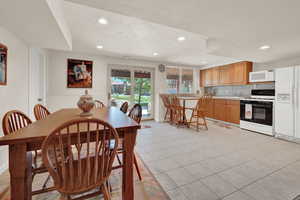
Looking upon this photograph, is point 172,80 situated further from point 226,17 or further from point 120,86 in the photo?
point 226,17

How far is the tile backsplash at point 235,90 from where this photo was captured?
4.27 meters

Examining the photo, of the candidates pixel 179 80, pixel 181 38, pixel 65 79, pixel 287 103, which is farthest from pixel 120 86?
pixel 287 103

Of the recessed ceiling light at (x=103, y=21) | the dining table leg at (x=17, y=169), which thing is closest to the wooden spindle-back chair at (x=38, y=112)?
the dining table leg at (x=17, y=169)

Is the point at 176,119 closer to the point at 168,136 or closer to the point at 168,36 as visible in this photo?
the point at 168,136

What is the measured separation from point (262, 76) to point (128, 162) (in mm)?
4288

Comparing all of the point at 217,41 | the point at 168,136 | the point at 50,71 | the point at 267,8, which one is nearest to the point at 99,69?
the point at 50,71

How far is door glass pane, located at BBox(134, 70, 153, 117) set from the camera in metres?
4.92

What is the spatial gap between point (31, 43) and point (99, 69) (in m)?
1.92

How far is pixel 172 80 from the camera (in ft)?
17.9

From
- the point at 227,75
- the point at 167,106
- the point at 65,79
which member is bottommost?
the point at 167,106

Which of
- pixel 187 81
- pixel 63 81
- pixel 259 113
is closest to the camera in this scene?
pixel 259 113

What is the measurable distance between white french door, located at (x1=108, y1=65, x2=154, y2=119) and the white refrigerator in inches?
141

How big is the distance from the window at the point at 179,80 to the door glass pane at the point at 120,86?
162 cm

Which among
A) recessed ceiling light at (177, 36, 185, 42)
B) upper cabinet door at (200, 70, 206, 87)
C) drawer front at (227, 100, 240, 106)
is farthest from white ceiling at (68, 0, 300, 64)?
upper cabinet door at (200, 70, 206, 87)
